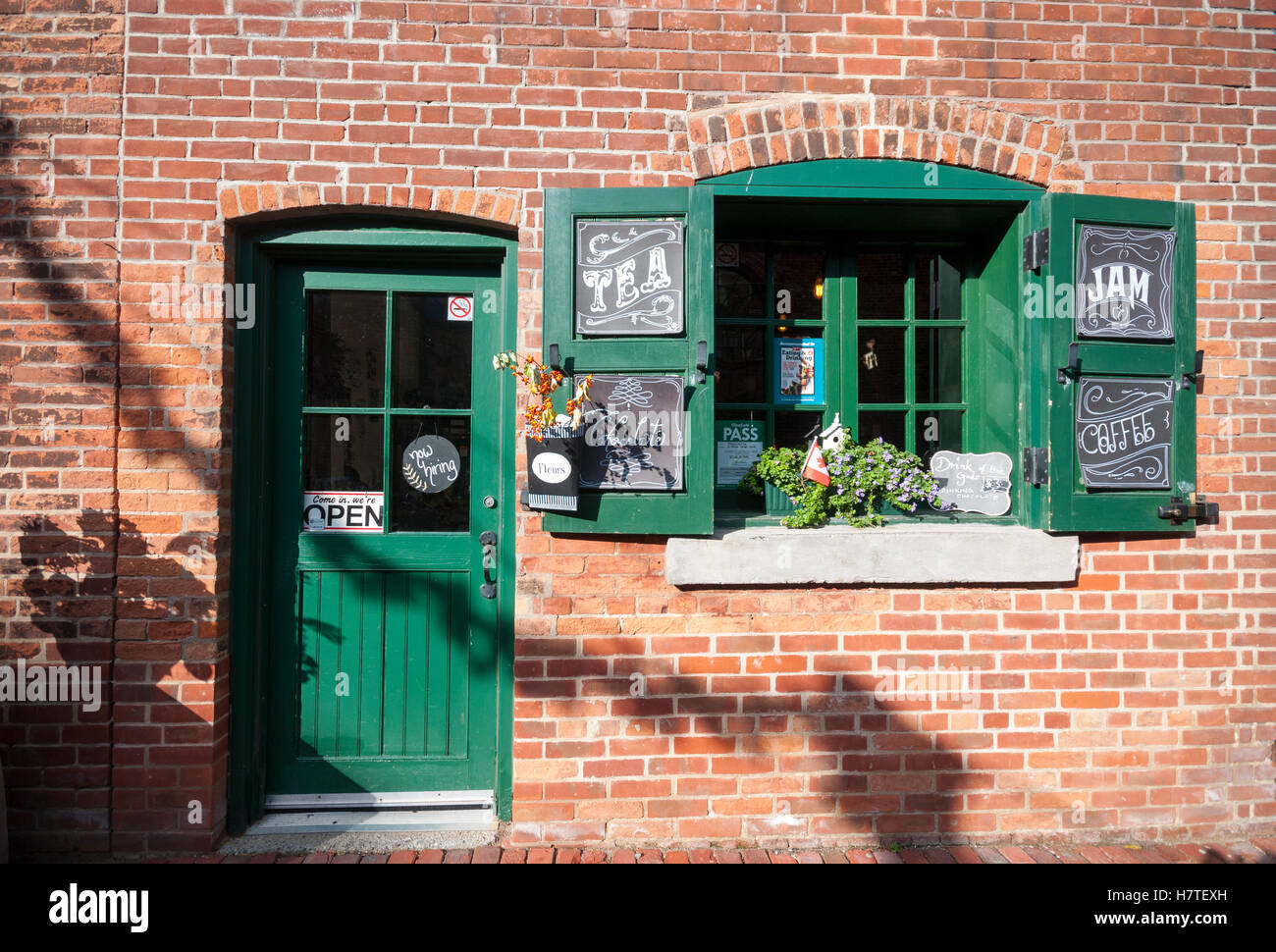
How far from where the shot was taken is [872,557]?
3398mm

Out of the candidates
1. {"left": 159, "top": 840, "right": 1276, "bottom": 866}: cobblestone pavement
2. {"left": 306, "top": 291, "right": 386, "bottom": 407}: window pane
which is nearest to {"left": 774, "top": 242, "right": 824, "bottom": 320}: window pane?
{"left": 306, "top": 291, "right": 386, "bottom": 407}: window pane

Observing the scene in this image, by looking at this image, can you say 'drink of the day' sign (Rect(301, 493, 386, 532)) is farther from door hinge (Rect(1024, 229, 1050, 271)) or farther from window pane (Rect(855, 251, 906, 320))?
door hinge (Rect(1024, 229, 1050, 271))

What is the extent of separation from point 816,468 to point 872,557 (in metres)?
0.47

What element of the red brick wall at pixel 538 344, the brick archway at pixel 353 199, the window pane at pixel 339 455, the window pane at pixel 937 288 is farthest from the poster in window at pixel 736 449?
the window pane at pixel 339 455

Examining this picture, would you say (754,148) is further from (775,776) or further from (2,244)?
(2,244)

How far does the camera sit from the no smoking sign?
362cm

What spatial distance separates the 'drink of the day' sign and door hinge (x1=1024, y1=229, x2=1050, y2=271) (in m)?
3.17

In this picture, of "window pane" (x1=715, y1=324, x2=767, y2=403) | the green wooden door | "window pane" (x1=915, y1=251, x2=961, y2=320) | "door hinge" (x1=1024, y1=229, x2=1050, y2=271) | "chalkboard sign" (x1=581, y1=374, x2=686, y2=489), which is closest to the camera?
"chalkboard sign" (x1=581, y1=374, x2=686, y2=489)

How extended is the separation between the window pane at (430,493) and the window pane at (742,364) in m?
1.27

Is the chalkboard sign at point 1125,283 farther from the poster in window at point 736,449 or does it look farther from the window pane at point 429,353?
the window pane at point 429,353

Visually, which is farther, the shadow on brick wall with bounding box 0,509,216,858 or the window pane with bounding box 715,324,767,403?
the window pane with bounding box 715,324,767,403

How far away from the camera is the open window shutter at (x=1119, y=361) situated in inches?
135

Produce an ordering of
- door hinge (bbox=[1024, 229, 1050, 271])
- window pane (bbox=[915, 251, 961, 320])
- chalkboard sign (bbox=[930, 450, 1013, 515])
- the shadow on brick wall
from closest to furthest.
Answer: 1. the shadow on brick wall
2. door hinge (bbox=[1024, 229, 1050, 271])
3. chalkboard sign (bbox=[930, 450, 1013, 515])
4. window pane (bbox=[915, 251, 961, 320])

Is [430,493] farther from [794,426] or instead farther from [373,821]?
[794,426]
